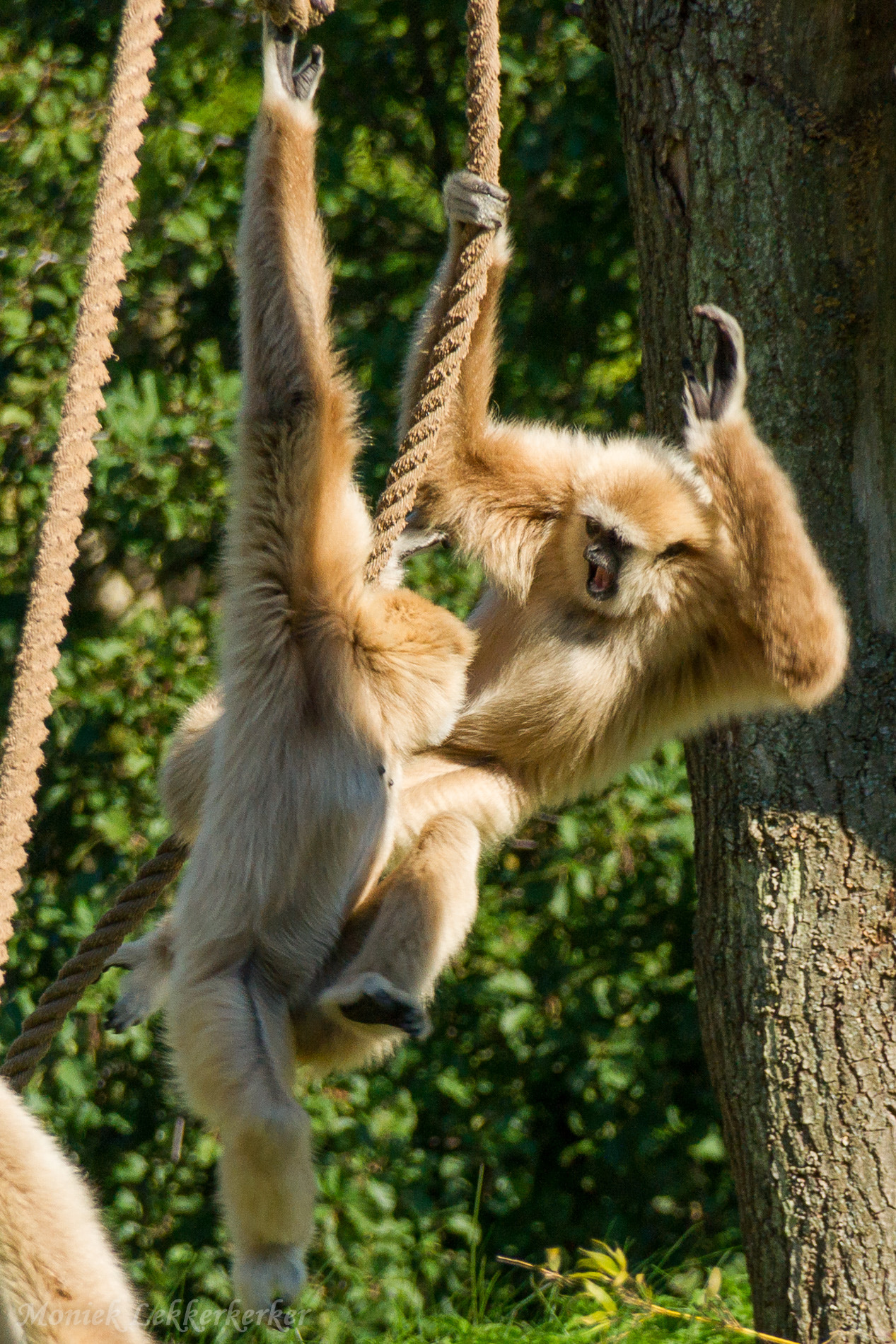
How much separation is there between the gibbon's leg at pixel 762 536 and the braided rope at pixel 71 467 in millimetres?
1385

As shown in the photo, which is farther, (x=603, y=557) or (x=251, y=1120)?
(x=603, y=557)

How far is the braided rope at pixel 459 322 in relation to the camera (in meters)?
2.69

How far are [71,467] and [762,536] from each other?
1.62 metres

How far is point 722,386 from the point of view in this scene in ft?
10.3

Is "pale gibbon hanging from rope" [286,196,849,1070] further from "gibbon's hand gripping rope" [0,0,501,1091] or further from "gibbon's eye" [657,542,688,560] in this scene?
"gibbon's hand gripping rope" [0,0,501,1091]

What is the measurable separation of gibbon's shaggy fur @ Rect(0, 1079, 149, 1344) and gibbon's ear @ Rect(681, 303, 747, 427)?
2.17m

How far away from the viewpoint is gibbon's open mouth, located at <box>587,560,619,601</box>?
316 cm

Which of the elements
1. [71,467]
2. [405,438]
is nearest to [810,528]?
[405,438]

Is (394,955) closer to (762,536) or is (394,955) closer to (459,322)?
(762,536)

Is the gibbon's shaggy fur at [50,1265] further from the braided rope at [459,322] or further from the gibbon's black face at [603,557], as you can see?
the gibbon's black face at [603,557]

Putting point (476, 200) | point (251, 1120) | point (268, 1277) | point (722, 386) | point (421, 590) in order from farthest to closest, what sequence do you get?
point (421, 590), point (722, 386), point (476, 200), point (268, 1277), point (251, 1120)

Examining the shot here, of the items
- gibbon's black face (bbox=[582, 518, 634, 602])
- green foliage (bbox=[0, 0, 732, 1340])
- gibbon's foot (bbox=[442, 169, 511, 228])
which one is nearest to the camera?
gibbon's foot (bbox=[442, 169, 511, 228])

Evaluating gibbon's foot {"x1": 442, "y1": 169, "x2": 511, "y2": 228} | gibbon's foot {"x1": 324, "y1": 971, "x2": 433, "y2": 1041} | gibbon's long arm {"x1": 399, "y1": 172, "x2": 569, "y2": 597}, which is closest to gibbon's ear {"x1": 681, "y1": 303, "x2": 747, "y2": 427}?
gibbon's long arm {"x1": 399, "y1": 172, "x2": 569, "y2": 597}

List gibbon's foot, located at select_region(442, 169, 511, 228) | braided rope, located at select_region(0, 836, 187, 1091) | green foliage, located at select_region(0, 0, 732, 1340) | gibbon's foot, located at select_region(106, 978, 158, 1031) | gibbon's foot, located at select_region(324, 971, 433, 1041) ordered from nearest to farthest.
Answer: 1. gibbon's foot, located at select_region(324, 971, 433, 1041)
2. braided rope, located at select_region(0, 836, 187, 1091)
3. gibbon's foot, located at select_region(442, 169, 511, 228)
4. gibbon's foot, located at select_region(106, 978, 158, 1031)
5. green foliage, located at select_region(0, 0, 732, 1340)
